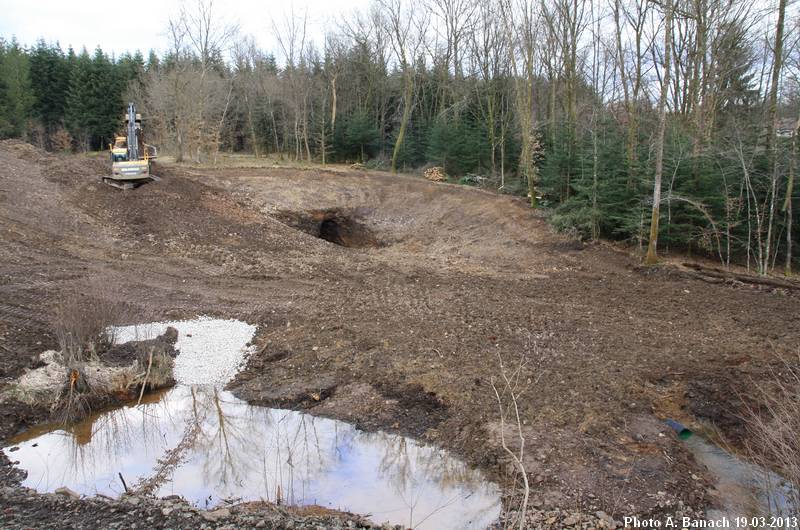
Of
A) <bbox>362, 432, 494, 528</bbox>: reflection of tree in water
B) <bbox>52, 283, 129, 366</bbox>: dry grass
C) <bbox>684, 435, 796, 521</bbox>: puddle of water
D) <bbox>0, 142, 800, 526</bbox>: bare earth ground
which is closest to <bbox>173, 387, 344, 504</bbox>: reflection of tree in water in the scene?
<bbox>0, 142, 800, 526</bbox>: bare earth ground

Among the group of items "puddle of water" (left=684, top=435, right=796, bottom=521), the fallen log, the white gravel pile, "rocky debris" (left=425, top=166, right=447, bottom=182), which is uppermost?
"rocky debris" (left=425, top=166, right=447, bottom=182)

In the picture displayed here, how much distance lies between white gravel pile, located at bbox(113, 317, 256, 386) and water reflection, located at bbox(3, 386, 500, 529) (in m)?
0.98

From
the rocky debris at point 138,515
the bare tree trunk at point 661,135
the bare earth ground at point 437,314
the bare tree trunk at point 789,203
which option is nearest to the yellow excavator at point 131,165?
the bare earth ground at point 437,314

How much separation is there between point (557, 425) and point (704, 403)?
2594mm

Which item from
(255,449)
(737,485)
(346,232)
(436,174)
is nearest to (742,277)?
(737,485)

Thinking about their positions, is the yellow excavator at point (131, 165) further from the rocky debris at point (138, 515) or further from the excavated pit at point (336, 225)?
the rocky debris at point (138, 515)

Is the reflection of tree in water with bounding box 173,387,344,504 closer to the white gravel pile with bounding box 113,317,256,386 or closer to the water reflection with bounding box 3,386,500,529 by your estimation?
the water reflection with bounding box 3,386,500,529

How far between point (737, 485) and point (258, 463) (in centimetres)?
605

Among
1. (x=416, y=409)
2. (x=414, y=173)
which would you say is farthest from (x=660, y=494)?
(x=414, y=173)

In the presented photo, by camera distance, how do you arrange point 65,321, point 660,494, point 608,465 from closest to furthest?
point 660,494 < point 608,465 < point 65,321

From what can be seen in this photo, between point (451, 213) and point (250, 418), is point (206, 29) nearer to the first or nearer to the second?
point (451, 213)

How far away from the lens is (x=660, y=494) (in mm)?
6141

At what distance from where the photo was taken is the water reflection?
643 cm

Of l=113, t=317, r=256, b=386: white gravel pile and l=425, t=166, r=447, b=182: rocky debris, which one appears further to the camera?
l=425, t=166, r=447, b=182: rocky debris
